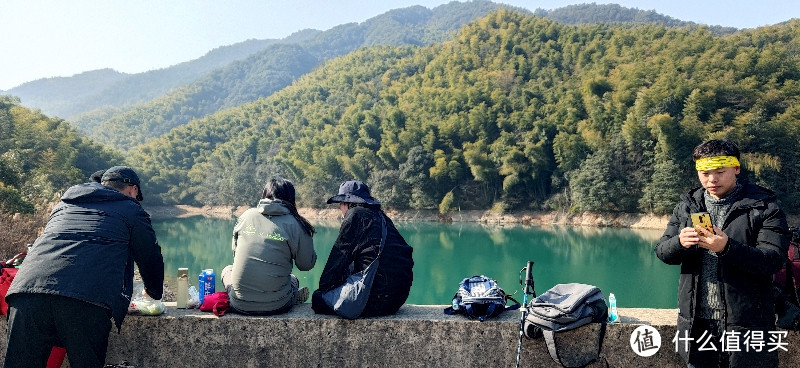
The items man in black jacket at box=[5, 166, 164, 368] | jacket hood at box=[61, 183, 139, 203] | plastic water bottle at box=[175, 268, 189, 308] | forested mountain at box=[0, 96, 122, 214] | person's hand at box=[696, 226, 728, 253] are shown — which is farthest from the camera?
forested mountain at box=[0, 96, 122, 214]

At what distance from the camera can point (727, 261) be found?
1.95 metres

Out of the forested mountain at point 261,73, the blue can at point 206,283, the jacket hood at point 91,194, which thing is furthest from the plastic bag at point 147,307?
the forested mountain at point 261,73

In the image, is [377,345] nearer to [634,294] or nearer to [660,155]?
[634,294]

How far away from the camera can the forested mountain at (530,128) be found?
94.6ft

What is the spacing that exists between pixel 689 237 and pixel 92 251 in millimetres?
2130

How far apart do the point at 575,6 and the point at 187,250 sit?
132 m

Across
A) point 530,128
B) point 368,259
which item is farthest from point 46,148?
point 368,259

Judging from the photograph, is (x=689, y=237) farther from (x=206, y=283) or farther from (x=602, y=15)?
(x=602, y=15)

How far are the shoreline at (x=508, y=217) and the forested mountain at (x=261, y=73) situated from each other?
36222 millimetres

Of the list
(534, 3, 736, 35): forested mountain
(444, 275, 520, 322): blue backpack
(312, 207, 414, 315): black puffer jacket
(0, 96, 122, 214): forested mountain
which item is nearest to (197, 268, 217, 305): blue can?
(312, 207, 414, 315): black puffer jacket

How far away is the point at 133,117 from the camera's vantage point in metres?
97.9

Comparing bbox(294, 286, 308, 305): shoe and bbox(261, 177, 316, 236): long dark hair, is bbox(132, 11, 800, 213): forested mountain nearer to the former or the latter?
bbox(294, 286, 308, 305): shoe

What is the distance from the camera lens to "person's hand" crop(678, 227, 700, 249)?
194 centimetres

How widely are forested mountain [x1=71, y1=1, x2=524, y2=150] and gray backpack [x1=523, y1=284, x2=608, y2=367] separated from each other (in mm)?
70048
